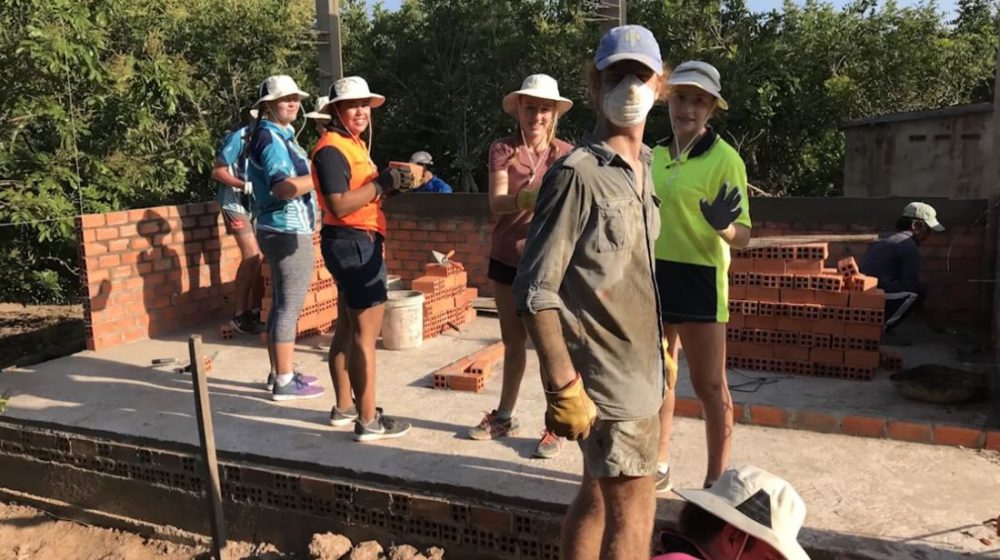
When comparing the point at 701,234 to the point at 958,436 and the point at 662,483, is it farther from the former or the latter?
the point at 958,436

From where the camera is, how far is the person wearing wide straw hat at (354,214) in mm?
3803

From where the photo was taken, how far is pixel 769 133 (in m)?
14.3

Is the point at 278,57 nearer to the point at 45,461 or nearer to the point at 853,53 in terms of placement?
the point at 853,53

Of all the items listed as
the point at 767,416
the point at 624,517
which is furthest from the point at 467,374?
the point at 624,517

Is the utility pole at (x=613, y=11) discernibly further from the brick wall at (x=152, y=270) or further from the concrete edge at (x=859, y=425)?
the concrete edge at (x=859, y=425)

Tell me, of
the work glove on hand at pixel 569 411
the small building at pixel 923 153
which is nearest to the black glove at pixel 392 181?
the work glove on hand at pixel 569 411

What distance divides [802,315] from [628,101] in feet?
11.5

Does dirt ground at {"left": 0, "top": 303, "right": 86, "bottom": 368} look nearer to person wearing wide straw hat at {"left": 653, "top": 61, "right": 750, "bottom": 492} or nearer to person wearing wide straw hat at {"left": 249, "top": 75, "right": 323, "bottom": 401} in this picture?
person wearing wide straw hat at {"left": 249, "top": 75, "right": 323, "bottom": 401}

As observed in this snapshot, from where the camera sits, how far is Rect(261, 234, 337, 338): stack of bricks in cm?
641

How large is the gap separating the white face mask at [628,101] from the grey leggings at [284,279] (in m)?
2.84

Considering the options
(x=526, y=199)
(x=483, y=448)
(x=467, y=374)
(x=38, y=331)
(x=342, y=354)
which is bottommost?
(x=38, y=331)

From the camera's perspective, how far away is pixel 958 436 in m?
3.99

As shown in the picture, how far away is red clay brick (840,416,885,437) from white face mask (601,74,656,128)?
2.58m

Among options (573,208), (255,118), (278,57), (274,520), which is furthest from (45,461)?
(278,57)
